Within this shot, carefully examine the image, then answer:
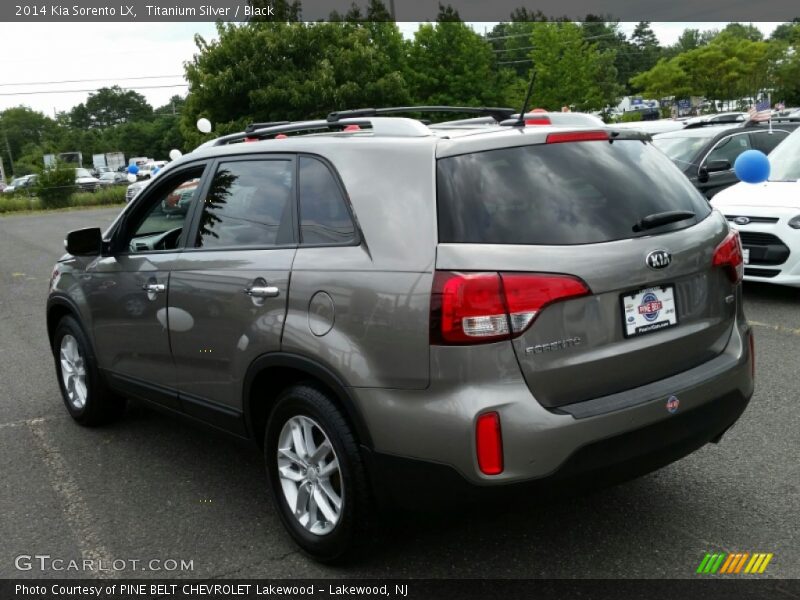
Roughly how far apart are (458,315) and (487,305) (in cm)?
10

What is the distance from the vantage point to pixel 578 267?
9.55 ft

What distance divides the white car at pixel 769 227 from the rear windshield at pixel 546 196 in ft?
15.5

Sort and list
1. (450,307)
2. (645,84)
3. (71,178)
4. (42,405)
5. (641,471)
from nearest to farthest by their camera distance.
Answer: (450,307), (641,471), (42,405), (71,178), (645,84)

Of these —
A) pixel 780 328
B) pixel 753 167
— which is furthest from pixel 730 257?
pixel 753 167

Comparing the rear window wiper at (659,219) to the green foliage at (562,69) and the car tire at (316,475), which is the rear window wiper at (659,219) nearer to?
the car tire at (316,475)

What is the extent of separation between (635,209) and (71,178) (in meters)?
40.3

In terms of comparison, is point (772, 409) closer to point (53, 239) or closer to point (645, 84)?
point (53, 239)

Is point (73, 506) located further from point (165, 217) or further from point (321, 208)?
point (321, 208)

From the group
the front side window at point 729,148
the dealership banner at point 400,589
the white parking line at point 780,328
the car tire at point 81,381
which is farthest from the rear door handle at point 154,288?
the front side window at point 729,148

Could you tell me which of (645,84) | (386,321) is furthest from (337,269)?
(645,84)

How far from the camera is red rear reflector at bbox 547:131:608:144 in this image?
128 inches

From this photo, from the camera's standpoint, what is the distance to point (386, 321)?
9.78 feet

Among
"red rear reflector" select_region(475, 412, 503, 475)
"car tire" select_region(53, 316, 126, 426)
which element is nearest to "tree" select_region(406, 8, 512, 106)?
"car tire" select_region(53, 316, 126, 426)

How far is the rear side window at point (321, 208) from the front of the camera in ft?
10.9
